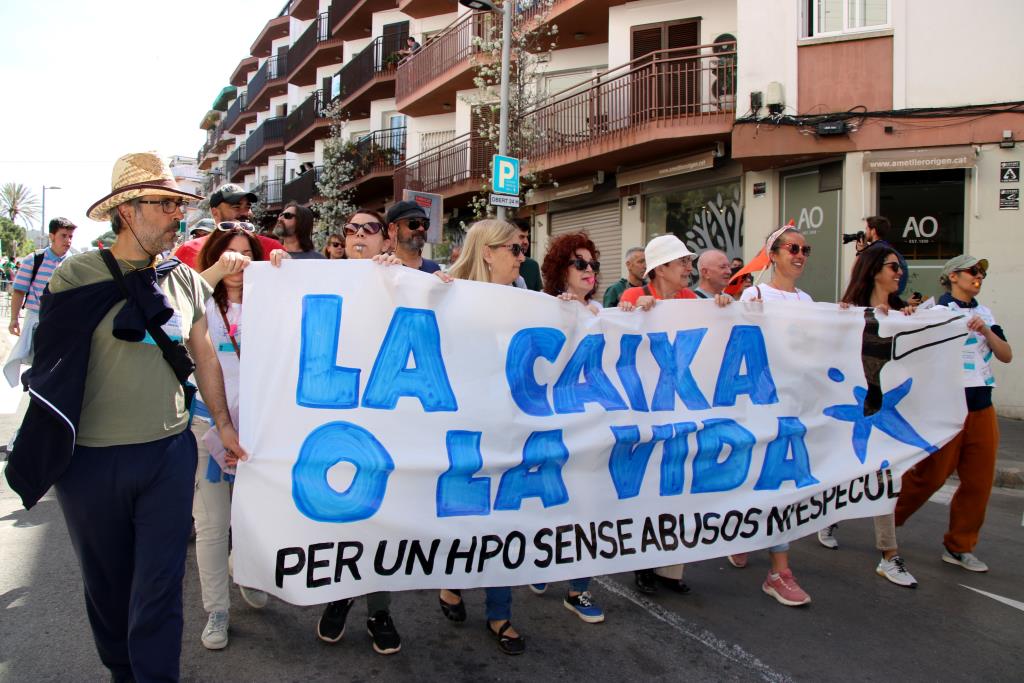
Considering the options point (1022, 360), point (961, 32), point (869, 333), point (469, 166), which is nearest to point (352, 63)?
point (469, 166)

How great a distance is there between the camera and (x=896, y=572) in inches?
175

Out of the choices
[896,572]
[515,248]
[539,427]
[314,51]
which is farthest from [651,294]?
[314,51]

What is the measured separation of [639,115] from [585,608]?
488 inches

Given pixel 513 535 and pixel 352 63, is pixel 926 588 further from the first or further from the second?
pixel 352 63

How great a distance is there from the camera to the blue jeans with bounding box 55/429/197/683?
2527 millimetres

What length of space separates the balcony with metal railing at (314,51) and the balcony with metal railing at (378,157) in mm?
8880

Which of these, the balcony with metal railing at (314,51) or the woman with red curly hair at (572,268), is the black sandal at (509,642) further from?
the balcony with metal railing at (314,51)

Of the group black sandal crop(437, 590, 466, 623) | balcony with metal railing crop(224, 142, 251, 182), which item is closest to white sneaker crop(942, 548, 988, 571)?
black sandal crop(437, 590, 466, 623)

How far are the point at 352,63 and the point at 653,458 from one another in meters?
30.5

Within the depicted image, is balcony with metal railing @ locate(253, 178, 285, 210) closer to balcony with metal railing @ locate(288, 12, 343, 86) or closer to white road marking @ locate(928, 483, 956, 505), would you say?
balcony with metal railing @ locate(288, 12, 343, 86)

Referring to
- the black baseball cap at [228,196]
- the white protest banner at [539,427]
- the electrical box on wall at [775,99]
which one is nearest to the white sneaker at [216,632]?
the white protest banner at [539,427]

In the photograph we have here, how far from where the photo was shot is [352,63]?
31.1m

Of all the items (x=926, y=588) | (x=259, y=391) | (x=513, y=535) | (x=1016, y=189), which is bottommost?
(x=926, y=588)

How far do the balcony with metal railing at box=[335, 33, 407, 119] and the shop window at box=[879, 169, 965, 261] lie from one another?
20.6 meters
